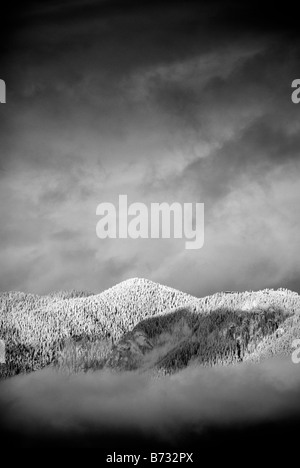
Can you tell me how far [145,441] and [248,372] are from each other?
137 ft

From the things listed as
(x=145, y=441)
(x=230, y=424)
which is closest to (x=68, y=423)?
(x=145, y=441)

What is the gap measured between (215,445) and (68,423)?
51351 millimetres

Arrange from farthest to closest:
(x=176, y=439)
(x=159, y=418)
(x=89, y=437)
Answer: (x=159, y=418)
(x=89, y=437)
(x=176, y=439)

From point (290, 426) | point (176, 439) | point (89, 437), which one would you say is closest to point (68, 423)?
point (89, 437)

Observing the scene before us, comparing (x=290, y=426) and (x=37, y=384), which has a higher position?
(x=37, y=384)
